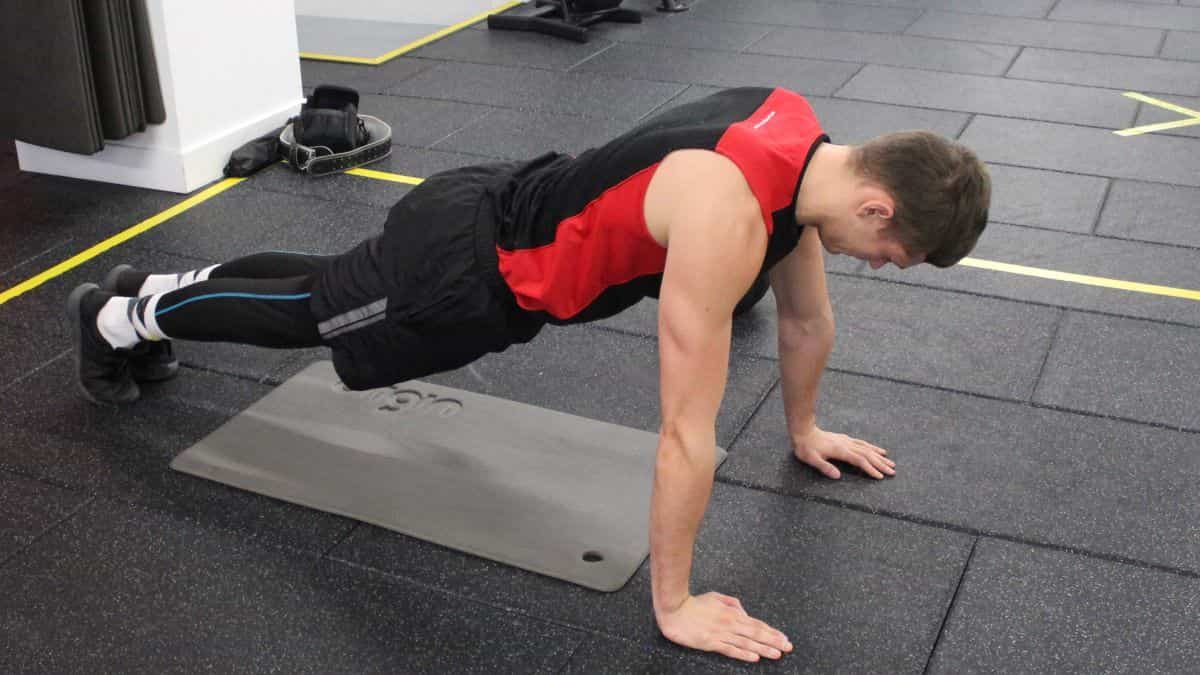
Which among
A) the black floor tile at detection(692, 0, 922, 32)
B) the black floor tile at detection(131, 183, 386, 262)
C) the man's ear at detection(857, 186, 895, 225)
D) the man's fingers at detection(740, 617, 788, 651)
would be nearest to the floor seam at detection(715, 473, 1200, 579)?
the man's fingers at detection(740, 617, 788, 651)

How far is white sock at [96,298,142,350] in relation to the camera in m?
2.66

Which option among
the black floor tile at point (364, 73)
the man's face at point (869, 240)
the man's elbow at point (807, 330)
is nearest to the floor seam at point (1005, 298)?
the man's elbow at point (807, 330)

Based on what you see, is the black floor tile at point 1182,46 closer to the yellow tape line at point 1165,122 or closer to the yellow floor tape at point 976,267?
the yellow tape line at point 1165,122

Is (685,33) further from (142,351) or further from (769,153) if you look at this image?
(769,153)

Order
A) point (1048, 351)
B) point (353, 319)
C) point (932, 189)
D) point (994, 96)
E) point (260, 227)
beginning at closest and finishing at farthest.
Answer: point (932, 189)
point (353, 319)
point (1048, 351)
point (260, 227)
point (994, 96)

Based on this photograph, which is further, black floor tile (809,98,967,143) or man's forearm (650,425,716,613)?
black floor tile (809,98,967,143)

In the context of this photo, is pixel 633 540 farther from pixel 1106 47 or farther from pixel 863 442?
pixel 1106 47

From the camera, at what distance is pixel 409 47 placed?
577 cm

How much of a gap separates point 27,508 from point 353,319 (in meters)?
0.80

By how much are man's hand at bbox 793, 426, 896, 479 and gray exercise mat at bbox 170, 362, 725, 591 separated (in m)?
0.18

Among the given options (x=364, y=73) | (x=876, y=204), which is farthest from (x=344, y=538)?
(x=364, y=73)

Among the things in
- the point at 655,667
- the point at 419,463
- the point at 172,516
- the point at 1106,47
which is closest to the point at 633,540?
the point at 655,667

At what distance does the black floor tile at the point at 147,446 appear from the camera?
7.99 ft

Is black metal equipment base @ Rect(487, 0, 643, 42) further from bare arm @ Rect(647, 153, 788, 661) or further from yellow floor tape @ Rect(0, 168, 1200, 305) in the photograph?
bare arm @ Rect(647, 153, 788, 661)
